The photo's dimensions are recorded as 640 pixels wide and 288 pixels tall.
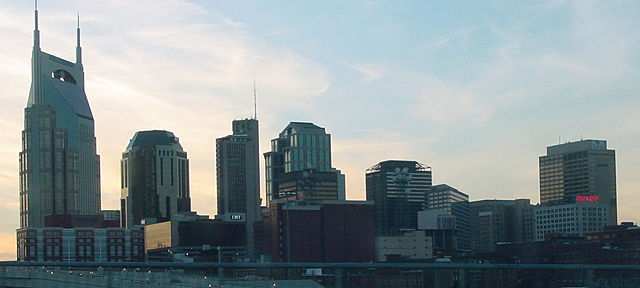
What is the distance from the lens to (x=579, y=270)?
24688 mm

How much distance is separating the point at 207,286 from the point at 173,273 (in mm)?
1520

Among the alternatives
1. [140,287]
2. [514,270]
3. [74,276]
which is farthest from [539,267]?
[74,276]

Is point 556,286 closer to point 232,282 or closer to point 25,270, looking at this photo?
point 232,282

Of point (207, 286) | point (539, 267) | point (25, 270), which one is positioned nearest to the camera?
point (207, 286)

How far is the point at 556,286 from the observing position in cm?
2470

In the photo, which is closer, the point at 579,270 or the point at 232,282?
the point at 232,282

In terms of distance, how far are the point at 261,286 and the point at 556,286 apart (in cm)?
681

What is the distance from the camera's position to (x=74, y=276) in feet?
83.7

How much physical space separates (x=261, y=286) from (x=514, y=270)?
5893 millimetres

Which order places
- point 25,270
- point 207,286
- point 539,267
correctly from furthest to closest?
point 25,270
point 539,267
point 207,286

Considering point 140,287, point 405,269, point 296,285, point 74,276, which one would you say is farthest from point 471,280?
point 74,276

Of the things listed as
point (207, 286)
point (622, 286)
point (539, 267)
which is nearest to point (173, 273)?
point (207, 286)

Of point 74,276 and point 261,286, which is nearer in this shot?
point 261,286

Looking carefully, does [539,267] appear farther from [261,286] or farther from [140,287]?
[140,287]
